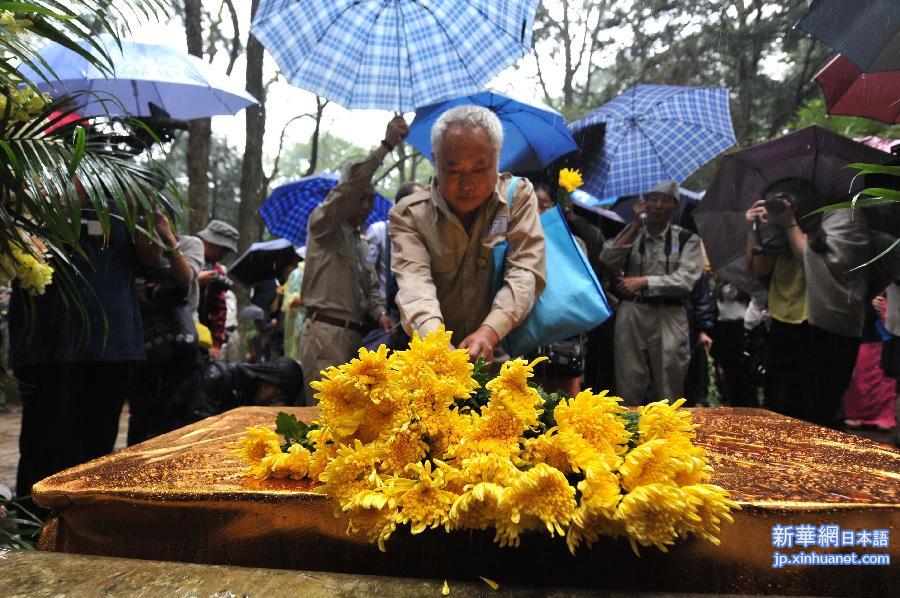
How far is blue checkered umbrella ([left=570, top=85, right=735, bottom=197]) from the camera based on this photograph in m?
5.71

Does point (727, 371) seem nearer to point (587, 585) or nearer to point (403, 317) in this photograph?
point (403, 317)

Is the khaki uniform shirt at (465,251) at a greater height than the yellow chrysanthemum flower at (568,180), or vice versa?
the yellow chrysanthemum flower at (568,180)

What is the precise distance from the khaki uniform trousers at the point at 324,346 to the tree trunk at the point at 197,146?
4328 millimetres

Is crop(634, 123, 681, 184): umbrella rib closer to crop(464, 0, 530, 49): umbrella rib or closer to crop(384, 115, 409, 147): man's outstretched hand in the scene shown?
crop(464, 0, 530, 49): umbrella rib

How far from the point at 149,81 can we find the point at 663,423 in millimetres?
4149

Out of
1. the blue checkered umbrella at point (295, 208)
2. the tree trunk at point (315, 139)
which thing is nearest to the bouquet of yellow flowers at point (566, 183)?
the blue checkered umbrella at point (295, 208)

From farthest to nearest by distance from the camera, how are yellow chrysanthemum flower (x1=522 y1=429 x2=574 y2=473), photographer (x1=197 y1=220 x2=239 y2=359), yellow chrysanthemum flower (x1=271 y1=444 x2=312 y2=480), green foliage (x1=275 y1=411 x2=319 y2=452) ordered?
photographer (x1=197 y1=220 x2=239 y2=359) → green foliage (x1=275 y1=411 x2=319 y2=452) → yellow chrysanthemum flower (x1=271 y1=444 x2=312 y2=480) → yellow chrysanthemum flower (x1=522 y1=429 x2=574 y2=473)

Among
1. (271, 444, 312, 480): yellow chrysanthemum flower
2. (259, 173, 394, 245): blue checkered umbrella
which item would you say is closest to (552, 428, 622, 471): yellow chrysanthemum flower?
(271, 444, 312, 480): yellow chrysanthemum flower

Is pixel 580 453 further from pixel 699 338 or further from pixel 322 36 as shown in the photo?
pixel 699 338

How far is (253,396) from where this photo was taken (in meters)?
4.04

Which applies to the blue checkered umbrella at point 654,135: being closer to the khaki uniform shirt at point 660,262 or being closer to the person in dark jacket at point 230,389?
the khaki uniform shirt at point 660,262

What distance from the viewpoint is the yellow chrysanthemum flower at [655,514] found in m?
1.07

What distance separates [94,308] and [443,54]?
7.71ft

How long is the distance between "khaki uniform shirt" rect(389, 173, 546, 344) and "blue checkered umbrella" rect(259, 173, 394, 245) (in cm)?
361
